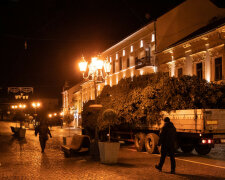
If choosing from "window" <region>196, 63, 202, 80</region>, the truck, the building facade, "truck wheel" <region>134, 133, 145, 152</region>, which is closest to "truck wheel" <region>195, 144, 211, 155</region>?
the truck

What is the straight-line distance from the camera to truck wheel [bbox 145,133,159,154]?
15877 millimetres

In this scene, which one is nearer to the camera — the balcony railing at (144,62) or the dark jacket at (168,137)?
the dark jacket at (168,137)

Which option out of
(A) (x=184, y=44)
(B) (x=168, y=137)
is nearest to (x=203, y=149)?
(B) (x=168, y=137)

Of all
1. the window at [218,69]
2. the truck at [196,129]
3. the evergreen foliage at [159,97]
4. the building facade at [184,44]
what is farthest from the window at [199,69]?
the truck at [196,129]

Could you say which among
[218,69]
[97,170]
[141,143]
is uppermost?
[218,69]

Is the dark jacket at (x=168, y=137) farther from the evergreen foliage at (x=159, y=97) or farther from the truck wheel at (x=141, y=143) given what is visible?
the truck wheel at (x=141, y=143)

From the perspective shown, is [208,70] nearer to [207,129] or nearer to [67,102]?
[207,129]

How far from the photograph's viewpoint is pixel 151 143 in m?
16.2

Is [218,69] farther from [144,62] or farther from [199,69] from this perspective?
[144,62]

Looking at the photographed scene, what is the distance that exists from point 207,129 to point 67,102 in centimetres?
7101

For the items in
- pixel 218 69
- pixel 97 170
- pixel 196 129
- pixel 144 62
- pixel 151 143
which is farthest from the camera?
pixel 144 62

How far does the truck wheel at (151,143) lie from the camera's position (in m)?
15.9

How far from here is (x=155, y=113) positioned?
16.3m

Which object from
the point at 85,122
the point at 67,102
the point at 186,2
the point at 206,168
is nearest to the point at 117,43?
the point at 186,2
